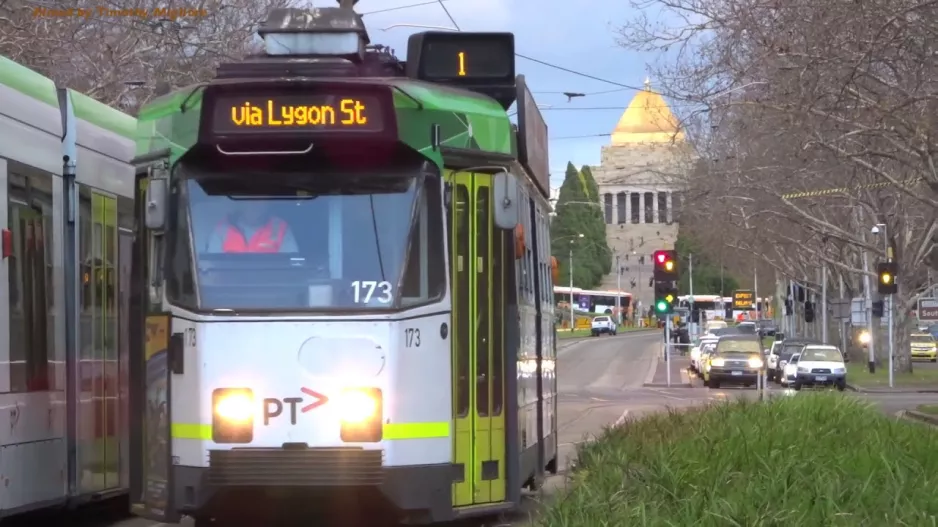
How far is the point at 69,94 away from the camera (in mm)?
12148

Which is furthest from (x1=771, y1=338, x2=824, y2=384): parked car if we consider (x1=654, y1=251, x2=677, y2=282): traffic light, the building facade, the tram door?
the tram door

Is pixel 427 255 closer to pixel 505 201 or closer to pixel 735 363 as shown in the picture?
pixel 505 201

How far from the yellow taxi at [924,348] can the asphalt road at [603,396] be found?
43.2 feet

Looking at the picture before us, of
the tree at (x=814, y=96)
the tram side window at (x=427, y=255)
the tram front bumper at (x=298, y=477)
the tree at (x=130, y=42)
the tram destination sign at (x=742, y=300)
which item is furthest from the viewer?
the tram destination sign at (x=742, y=300)

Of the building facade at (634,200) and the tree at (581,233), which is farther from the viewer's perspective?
the tree at (581,233)

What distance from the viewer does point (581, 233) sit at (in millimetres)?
125250

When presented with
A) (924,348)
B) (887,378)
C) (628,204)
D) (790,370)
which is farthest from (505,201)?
(628,204)

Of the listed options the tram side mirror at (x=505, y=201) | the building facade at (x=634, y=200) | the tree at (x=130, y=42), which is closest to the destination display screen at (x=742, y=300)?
the building facade at (x=634, y=200)

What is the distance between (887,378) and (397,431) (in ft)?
Answer: 152

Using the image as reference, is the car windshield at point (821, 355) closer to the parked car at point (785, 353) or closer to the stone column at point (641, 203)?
the parked car at point (785, 353)

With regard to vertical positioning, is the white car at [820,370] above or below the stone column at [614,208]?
below

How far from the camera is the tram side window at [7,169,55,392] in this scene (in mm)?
10703

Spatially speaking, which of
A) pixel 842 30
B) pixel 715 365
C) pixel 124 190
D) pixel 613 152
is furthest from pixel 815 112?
pixel 613 152

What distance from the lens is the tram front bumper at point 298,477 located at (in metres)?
9.73
